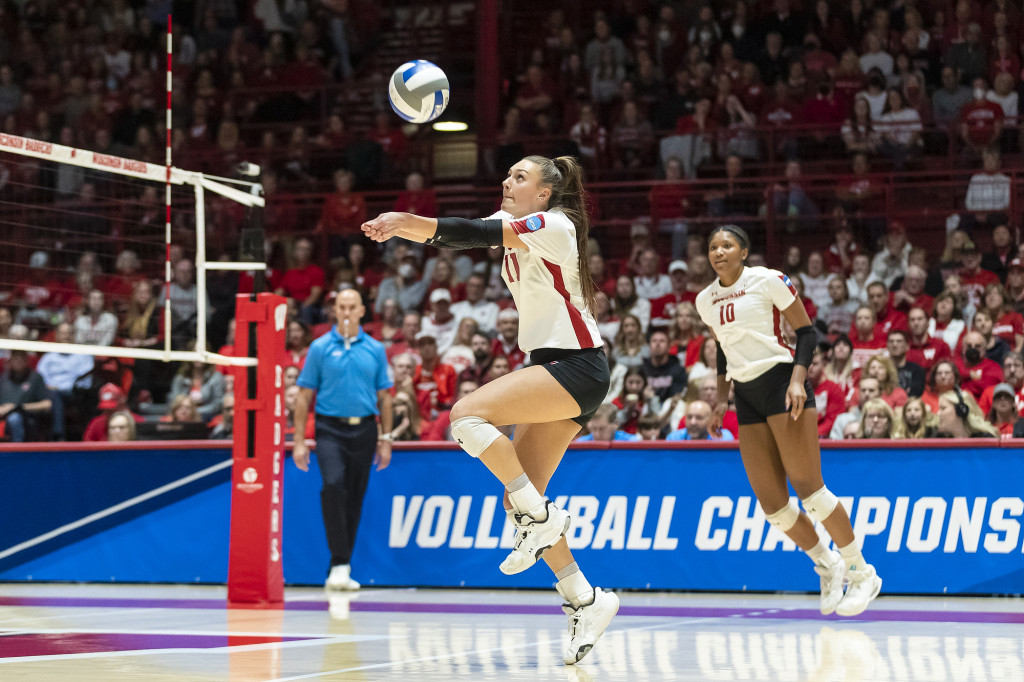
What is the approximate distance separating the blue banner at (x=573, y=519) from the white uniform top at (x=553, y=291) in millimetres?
3977

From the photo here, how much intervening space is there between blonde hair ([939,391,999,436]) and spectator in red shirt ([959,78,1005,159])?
4.77 meters

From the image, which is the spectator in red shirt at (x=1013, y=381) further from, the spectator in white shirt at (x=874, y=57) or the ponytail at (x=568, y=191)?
the ponytail at (x=568, y=191)

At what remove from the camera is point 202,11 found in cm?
2028

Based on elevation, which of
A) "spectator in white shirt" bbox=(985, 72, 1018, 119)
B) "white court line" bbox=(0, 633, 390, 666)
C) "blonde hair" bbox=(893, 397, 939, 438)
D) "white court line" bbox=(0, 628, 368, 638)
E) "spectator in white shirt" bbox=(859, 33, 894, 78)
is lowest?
"white court line" bbox=(0, 628, 368, 638)

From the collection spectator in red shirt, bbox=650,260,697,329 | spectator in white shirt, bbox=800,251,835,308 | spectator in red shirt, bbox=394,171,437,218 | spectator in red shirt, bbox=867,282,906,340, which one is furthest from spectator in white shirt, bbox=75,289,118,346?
spectator in red shirt, bbox=867,282,906,340

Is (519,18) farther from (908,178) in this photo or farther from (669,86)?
(908,178)

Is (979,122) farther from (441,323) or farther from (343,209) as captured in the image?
(343,209)

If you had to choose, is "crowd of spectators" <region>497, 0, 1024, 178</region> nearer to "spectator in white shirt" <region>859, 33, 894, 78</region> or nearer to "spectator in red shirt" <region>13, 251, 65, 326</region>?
"spectator in white shirt" <region>859, 33, 894, 78</region>

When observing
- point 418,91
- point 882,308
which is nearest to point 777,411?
point 418,91

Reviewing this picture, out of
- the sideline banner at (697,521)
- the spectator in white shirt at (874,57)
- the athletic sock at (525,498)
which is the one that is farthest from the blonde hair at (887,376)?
the athletic sock at (525,498)

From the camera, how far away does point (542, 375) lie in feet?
17.9

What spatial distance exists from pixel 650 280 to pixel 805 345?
273 inches

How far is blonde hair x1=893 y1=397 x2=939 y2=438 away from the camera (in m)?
9.91

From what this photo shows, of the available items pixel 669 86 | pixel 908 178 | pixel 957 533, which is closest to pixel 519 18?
pixel 669 86
